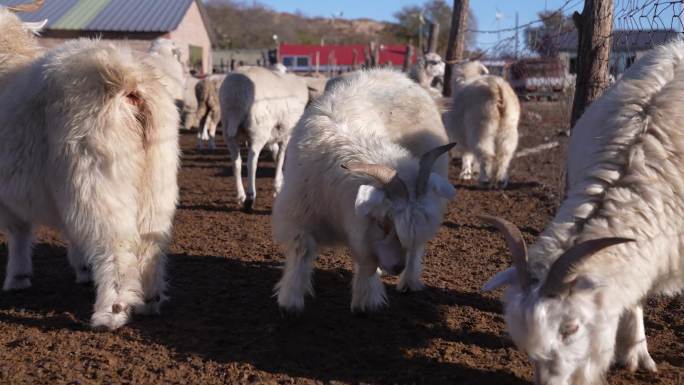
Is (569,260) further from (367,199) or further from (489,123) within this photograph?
(489,123)

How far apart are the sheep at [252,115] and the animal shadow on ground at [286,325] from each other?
3.44 meters

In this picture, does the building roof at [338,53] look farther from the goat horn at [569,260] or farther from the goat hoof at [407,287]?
the goat horn at [569,260]

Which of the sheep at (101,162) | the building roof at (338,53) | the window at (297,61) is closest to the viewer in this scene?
the sheep at (101,162)

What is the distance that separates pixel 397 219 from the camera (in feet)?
13.3

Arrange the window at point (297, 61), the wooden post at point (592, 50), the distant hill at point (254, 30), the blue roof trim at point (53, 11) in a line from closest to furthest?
the wooden post at point (592, 50)
the blue roof trim at point (53, 11)
the window at point (297, 61)
the distant hill at point (254, 30)

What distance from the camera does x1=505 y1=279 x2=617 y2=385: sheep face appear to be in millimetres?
3158

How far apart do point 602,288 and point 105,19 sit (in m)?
33.3

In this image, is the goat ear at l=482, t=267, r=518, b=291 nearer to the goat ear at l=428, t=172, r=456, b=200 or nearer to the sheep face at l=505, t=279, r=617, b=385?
the sheep face at l=505, t=279, r=617, b=385

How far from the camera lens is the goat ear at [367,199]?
4062mm

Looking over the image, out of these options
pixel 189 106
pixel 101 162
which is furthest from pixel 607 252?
pixel 189 106

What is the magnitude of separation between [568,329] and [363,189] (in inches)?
58.9

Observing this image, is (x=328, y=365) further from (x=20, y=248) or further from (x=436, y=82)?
(x=436, y=82)

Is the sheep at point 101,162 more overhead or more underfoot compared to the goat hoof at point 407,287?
more overhead

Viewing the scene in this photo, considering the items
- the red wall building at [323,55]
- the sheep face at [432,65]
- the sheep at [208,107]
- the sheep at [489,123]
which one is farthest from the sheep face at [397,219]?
the red wall building at [323,55]
